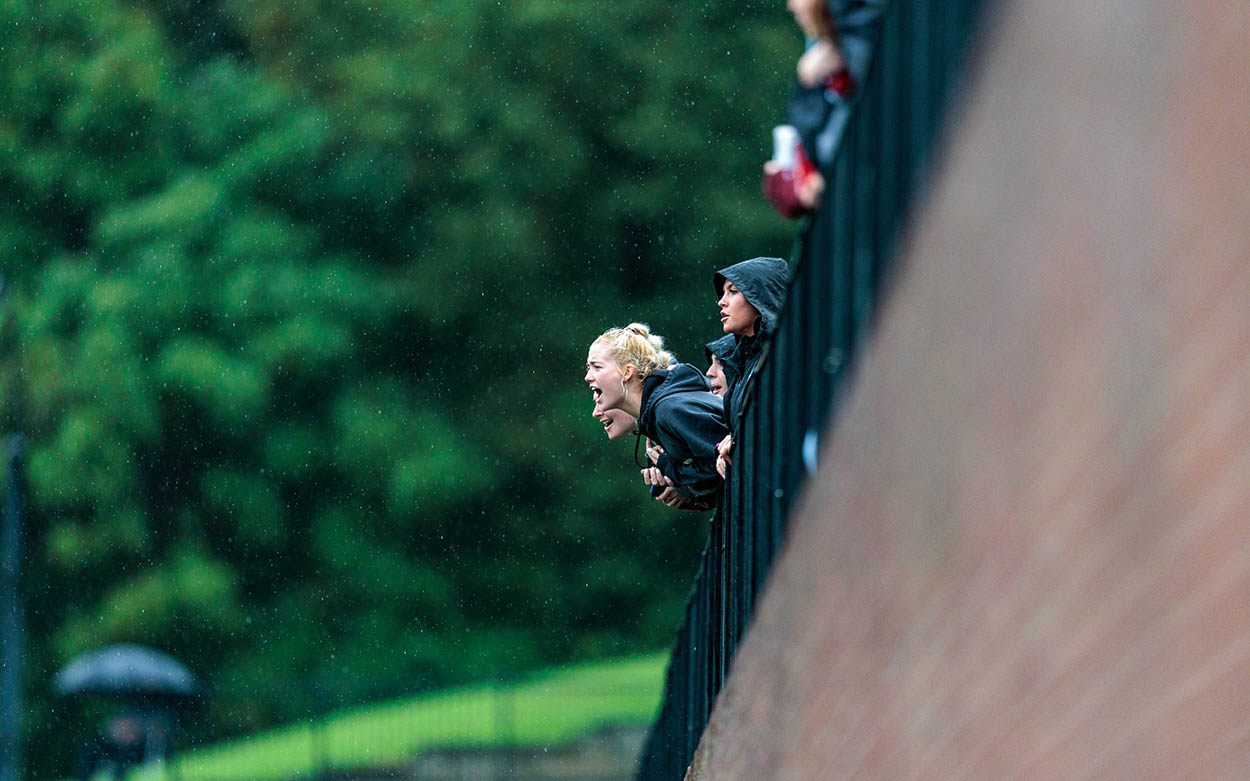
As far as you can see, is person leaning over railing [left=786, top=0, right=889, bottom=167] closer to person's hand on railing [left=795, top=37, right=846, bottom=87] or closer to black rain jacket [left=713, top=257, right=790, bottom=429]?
person's hand on railing [left=795, top=37, right=846, bottom=87]

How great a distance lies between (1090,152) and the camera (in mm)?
2934

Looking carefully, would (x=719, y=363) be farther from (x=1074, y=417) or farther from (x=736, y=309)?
(x=1074, y=417)

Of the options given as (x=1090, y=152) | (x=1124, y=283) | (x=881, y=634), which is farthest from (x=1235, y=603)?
(x=881, y=634)

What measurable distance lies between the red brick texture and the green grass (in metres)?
19.3

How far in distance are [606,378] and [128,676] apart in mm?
14525

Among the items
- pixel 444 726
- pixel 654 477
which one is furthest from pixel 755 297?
pixel 444 726

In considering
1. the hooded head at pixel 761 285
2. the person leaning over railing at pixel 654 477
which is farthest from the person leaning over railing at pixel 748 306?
the person leaning over railing at pixel 654 477

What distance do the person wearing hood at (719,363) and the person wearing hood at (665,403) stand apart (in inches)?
4.8

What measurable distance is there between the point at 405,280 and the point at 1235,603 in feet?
87.6

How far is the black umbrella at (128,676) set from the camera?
20.3 meters

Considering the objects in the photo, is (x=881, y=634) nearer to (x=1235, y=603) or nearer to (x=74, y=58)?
(x=1235, y=603)

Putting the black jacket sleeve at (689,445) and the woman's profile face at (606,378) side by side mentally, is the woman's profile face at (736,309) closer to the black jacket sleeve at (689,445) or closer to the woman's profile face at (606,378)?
the black jacket sleeve at (689,445)

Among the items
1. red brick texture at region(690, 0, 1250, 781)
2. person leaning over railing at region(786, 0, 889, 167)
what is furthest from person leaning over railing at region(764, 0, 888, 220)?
red brick texture at region(690, 0, 1250, 781)

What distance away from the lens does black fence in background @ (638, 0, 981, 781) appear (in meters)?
3.81
